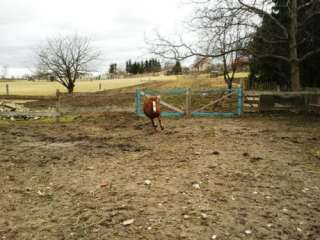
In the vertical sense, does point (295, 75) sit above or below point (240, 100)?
above

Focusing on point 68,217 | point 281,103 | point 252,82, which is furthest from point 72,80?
point 68,217

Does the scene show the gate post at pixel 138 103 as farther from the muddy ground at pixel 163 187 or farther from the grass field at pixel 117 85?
the grass field at pixel 117 85

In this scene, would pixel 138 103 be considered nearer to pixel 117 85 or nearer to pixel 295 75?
pixel 295 75

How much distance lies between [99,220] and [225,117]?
11.1 meters

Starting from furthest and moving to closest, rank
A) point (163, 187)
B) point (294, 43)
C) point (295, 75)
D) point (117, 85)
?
point (117, 85)
point (295, 75)
point (294, 43)
point (163, 187)

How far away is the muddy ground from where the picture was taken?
3.86m

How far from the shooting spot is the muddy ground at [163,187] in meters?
3.86

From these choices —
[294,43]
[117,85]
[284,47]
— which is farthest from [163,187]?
[117,85]

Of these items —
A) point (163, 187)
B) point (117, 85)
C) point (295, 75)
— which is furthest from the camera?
point (117, 85)

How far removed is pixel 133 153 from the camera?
299 inches

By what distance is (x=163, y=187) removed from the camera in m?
5.13

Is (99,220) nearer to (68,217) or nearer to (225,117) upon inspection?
(68,217)

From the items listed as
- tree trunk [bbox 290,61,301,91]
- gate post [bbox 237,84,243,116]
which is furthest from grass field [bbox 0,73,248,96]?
gate post [bbox 237,84,243,116]

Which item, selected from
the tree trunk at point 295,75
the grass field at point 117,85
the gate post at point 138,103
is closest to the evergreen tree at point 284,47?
the tree trunk at point 295,75
